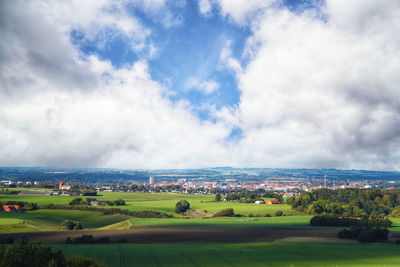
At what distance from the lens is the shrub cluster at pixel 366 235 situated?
182ft

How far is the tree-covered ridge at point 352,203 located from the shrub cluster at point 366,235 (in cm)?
4190

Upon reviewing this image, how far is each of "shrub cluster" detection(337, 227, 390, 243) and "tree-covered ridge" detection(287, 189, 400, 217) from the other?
137ft

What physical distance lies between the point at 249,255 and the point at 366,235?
26.6m

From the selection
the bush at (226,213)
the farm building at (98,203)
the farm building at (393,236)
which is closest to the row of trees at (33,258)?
the farm building at (393,236)

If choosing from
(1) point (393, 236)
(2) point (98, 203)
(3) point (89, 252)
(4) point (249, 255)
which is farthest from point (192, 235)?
(2) point (98, 203)

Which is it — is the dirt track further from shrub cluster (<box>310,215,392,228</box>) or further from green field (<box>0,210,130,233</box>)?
shrub cluster (<box>310,215,392,228</box>)

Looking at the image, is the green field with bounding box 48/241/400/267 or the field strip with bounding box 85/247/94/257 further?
the field strip with bounding box 85/247/94/257

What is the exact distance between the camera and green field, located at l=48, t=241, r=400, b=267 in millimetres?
36719

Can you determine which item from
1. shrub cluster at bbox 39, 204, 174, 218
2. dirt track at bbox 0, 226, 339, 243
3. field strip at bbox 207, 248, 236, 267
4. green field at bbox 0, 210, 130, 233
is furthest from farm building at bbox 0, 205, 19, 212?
field strip at bbox 207, 248, 236, 267

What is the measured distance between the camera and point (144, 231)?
62.2 metres

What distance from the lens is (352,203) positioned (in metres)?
117

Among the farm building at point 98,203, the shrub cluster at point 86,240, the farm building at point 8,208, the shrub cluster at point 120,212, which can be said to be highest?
the shrub cluster at point 86,240

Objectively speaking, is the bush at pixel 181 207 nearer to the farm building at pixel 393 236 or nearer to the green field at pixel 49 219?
the green field at pixel 49 219

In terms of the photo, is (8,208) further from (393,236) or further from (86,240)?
(393,236)
